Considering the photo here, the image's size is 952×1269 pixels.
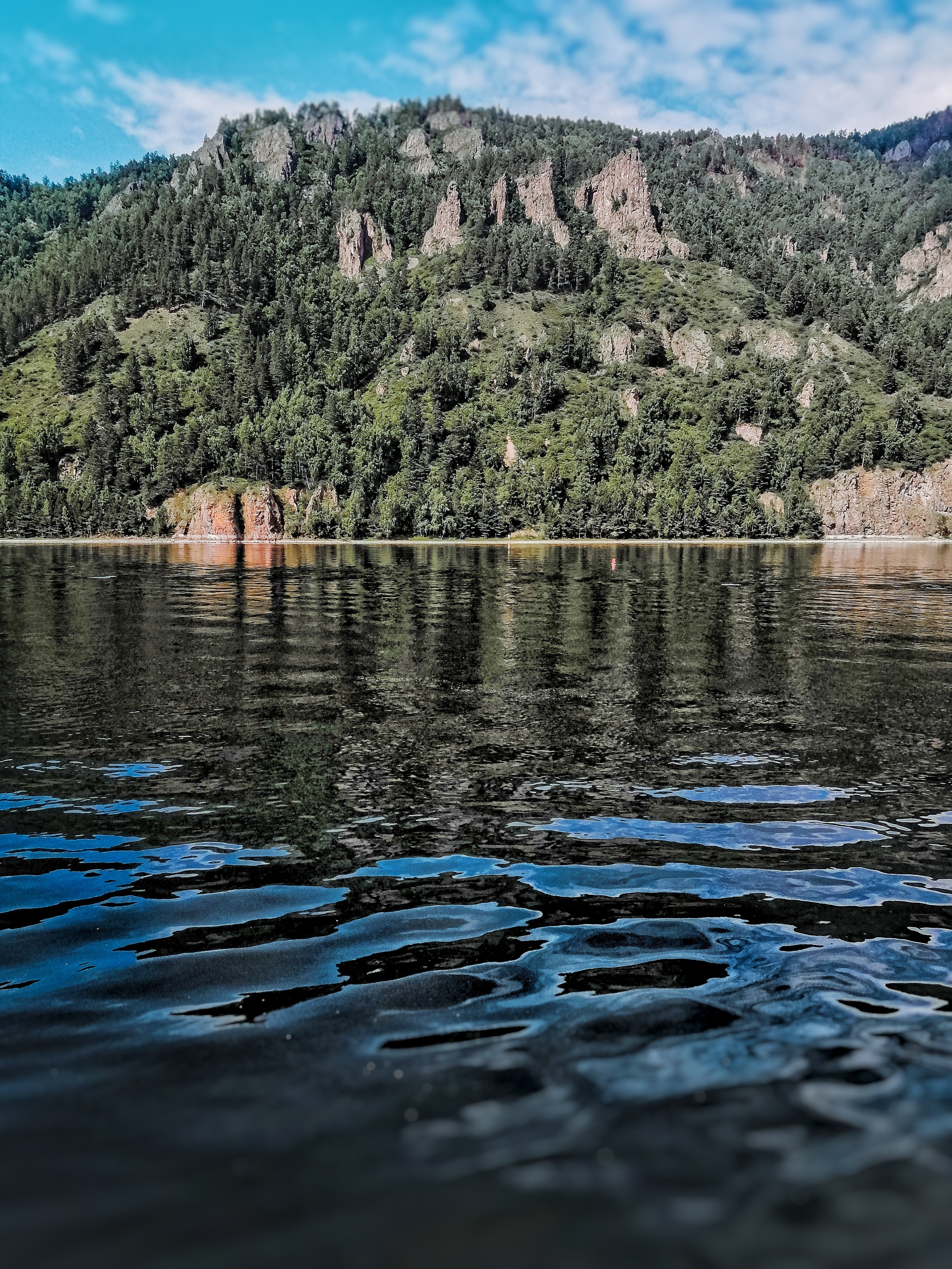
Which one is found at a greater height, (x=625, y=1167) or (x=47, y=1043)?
(x=625, y=1167)

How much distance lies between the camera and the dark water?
407cm

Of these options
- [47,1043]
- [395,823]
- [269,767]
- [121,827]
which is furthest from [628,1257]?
[269,767]

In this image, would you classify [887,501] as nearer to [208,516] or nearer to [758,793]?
[208,516]

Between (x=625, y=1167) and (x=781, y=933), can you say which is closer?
(x=625, y=1167)

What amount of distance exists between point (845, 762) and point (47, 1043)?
45.2 feet

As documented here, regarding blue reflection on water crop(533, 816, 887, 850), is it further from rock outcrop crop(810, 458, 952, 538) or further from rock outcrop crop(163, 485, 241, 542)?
rock outcrop crop(810, 458, 952, 538)

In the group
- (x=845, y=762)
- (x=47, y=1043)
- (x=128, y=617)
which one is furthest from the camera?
(x=128, y=617)

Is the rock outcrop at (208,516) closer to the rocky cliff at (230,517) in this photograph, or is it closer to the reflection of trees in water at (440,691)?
the rocky cliff at (230,517)

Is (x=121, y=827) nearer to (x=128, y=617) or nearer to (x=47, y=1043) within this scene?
(x=47, y=1043)

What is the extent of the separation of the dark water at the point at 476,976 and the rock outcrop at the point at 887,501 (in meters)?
185

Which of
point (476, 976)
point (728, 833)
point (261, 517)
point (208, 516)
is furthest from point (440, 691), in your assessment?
point (208, 516)

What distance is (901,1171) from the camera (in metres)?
4.29

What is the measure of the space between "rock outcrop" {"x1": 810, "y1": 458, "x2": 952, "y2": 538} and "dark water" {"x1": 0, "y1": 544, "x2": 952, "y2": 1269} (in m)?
185

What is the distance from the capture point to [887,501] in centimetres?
19025
